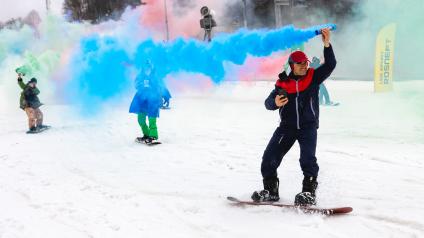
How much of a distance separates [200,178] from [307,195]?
6.59 ft

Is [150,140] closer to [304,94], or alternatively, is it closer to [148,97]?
[148,97]

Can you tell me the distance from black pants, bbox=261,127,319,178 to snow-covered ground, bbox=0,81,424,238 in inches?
17.2

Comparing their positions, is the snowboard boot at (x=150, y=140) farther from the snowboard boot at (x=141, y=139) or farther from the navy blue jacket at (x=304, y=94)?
the navy blue jacket at (x=304, y=94)

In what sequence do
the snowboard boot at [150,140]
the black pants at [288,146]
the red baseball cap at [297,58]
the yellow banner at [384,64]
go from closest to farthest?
1. the red baseball cap at [297,58]
2. the black pants at [288,146]
3. the snowboard boot at [150,140]
4. the yellow banner at [384,64]

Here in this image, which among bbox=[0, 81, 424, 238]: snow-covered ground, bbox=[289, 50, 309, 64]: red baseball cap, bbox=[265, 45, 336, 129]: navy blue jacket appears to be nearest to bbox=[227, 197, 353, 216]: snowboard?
bbox=[0, 81, 424, 238]: snow-covered ground

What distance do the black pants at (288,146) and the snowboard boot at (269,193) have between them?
70mm

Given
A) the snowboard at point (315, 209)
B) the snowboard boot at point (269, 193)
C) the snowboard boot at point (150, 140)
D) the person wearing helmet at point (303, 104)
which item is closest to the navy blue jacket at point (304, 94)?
the person wearing helmet at point (303, 104)

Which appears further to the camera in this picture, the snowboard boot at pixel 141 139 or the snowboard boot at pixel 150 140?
the snowboard boot at pixel 141 139

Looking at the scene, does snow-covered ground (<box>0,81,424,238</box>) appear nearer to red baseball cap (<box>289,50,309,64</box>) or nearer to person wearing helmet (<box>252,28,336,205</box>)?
person wearing helmet (<box>252,28,336,205</box>)

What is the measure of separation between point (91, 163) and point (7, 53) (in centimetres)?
2071

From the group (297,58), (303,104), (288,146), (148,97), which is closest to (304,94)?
(303,104)

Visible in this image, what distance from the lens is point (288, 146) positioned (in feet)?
16.7

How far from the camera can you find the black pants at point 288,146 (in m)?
4.90

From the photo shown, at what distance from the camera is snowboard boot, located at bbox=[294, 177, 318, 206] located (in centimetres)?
488
